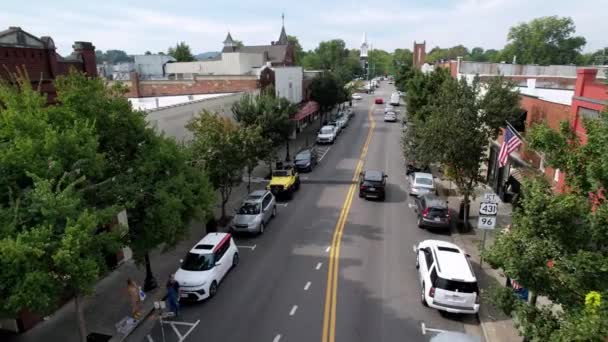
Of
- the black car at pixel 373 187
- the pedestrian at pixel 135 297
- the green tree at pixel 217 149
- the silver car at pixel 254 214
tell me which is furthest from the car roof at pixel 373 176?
the pedestrian at pixel 135 297

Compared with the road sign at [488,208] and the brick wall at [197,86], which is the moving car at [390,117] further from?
the road sign at [488,208]

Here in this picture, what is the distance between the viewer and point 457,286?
1245cm

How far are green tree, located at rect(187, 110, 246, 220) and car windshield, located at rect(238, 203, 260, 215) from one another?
5.32 feet

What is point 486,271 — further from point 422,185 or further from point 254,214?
point 254,214

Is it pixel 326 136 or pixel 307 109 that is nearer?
pixel 326 136

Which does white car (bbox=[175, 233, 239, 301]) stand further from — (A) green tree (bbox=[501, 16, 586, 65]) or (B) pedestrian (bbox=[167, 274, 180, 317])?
(A) green tree (bbox=[501, 16, 586, 65])

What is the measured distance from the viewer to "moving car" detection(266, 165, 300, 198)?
24594 millimetres

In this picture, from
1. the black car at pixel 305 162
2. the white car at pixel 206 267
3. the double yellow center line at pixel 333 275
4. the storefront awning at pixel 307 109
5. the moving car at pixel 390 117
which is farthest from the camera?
the moving car at pixel 390 117

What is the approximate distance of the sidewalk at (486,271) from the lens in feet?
39.3

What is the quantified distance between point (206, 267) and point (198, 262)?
1.25 feet

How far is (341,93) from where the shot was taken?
53.1 metres

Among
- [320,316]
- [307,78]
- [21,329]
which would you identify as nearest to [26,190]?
[21,329]

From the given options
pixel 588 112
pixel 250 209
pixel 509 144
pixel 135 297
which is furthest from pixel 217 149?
pixel 588 112

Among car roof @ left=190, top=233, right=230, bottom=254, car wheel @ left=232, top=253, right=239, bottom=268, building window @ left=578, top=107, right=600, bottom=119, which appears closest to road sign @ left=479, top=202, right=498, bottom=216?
building window @ left=578, top=107, right=600, bottom=119
